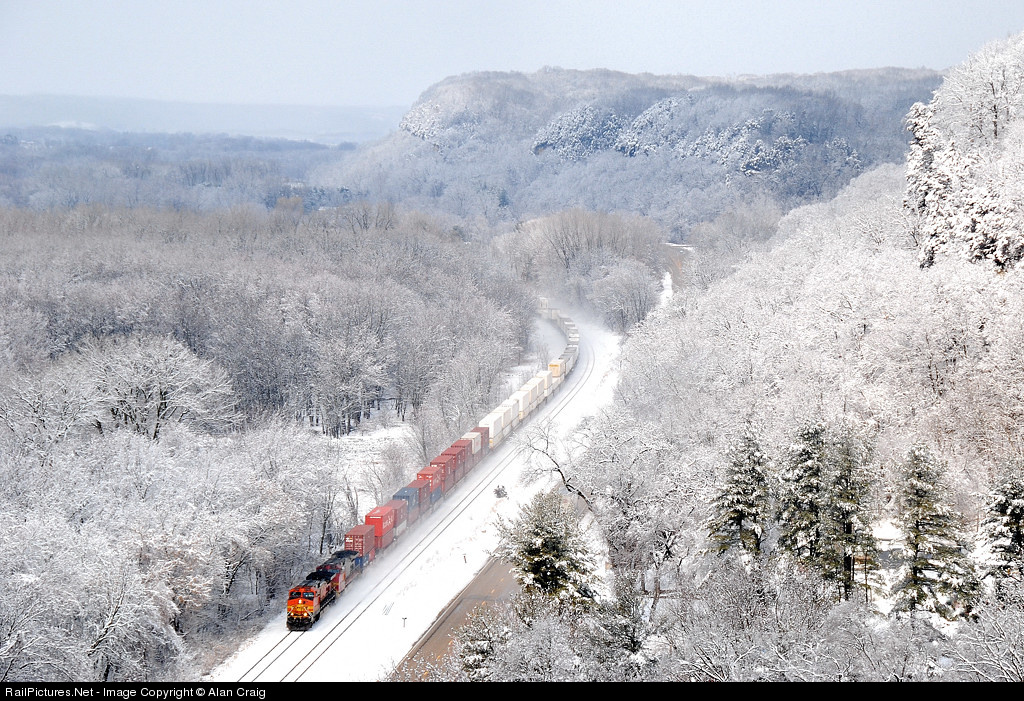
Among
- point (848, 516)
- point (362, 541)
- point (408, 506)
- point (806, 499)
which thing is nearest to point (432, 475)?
point (408, 506)

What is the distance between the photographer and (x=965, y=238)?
3822 centimetres

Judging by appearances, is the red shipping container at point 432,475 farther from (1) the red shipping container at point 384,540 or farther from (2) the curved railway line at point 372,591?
(1) the red shipping container at point 384,540

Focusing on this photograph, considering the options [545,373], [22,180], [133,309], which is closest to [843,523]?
[545,373]

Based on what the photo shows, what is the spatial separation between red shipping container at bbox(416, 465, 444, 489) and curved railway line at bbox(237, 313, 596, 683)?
1.21m

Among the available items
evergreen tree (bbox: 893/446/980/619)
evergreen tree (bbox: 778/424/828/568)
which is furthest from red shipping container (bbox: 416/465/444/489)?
evergreen tree (bbox: 893/446/980/619)

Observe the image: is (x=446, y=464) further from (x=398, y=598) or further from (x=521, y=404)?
(x=521, y=404)

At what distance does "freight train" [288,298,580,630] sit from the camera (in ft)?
94.3

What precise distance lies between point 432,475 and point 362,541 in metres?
7.05

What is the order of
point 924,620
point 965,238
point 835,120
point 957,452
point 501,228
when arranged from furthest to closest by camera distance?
point 835,120 < point 501,228 < point 965,238 < point 957,452 < point 924,620

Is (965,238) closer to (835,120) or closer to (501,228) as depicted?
(501,228)

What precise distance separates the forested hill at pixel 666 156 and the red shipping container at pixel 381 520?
110183 mm

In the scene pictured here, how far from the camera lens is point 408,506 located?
36906 mm

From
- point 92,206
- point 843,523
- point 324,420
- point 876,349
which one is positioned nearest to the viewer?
point 843,523

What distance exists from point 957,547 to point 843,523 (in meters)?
2.84
